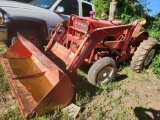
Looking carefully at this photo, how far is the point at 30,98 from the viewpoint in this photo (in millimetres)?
3396

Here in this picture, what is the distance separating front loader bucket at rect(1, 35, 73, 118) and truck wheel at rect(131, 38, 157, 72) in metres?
2.78

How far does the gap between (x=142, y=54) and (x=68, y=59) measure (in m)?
2.28

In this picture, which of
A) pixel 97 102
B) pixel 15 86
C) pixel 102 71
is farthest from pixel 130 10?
pixel 15 86

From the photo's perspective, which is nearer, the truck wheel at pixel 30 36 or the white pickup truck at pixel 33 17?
the white pickup truck at pixel 33 17

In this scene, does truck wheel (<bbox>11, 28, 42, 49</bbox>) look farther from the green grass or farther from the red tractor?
the green grass

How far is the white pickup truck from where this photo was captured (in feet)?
18.2

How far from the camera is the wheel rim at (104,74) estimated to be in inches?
189

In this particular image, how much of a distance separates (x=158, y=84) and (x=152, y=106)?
1.44 meters

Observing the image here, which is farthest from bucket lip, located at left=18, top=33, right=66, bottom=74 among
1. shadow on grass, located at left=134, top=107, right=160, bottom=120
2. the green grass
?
shadow on grass, located at left=134, top=107, right=160, bottom=120

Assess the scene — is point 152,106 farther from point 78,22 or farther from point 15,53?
point 15,53

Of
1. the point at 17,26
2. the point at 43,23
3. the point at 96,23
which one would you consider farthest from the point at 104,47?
the point at 17,26

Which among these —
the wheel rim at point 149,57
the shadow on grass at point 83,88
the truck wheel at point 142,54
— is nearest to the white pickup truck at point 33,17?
the shadow on grass at point 83,88

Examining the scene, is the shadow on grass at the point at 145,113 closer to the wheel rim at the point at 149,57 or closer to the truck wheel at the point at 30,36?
the wheel rim at the point at 149,57

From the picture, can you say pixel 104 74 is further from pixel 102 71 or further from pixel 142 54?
pixel 142 54
